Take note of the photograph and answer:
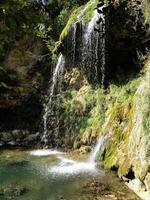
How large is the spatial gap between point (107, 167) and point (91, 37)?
4881mm

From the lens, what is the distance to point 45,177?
8.93 m

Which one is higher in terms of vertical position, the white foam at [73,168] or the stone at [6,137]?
the stone at [6,137]

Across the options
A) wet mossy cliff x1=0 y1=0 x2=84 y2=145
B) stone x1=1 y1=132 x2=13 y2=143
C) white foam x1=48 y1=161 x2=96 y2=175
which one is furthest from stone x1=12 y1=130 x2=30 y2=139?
white foam x1=48 y1=161 x2=96 y2=175

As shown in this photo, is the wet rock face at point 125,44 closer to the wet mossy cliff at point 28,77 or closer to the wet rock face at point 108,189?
the wet mossy cliff at point 28,77

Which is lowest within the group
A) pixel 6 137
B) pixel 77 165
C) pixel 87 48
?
pixel 77 165

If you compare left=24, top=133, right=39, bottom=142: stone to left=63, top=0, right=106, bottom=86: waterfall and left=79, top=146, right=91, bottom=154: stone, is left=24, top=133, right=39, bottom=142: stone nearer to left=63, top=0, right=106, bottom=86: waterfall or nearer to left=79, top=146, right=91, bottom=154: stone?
left=79, top=146, right=91, bottom=154: stone

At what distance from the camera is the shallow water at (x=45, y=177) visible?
7.80 meters

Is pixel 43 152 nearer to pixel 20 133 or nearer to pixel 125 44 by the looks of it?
pixel 20 133

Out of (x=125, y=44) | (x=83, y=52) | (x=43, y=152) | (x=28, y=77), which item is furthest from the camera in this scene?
(x=28, y=77)

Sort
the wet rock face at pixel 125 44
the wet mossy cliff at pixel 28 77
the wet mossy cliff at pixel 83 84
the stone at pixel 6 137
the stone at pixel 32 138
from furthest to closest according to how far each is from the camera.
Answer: the wet mossy cliff at pixel 28 77, the stone at pixel 6 137, the stone at pixel 32 138, the wet rock face at pixel 125 44, the wet mossy cliff at pixel 83 84

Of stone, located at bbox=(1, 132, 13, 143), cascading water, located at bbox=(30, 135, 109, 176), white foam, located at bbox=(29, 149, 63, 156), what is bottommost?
white foam, located at bbox=(29, 149, 63, 156)

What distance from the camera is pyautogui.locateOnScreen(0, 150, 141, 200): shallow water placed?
7797mm

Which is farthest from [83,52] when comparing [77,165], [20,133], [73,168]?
[73,168]

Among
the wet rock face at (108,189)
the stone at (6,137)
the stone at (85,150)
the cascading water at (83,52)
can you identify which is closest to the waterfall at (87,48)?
the cascading water at (83,52)
